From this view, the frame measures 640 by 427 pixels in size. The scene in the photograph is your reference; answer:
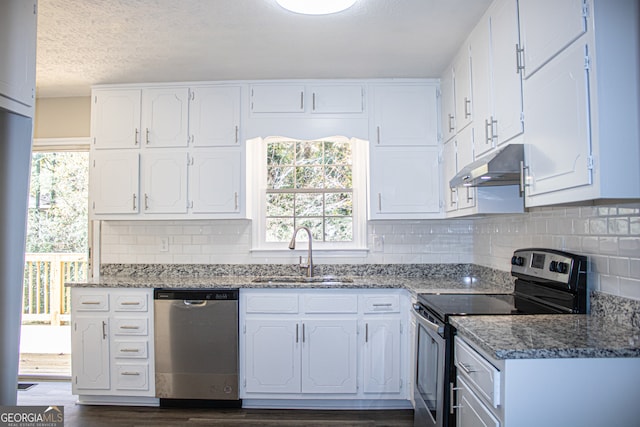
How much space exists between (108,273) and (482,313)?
3.12m

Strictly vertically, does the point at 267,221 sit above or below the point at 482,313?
above

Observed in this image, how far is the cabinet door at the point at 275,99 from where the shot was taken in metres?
3.45

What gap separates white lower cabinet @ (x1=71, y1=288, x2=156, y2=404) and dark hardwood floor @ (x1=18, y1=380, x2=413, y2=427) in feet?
0.42

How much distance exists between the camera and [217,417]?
3012 millimetres

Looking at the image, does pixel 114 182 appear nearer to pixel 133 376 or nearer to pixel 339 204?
pixel 133 376

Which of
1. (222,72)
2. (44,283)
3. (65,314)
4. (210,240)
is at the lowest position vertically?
(65,314)

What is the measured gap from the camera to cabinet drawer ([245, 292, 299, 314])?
3.11 m

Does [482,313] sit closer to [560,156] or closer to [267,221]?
[560,156]

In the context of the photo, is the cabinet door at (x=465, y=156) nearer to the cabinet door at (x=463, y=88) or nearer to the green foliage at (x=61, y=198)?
the cabinet door at (x=463, y=88)

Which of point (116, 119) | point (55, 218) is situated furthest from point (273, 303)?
point (55, 218)

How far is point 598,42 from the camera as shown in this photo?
4.71 feet

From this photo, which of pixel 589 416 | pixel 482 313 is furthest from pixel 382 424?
pixel 589 416

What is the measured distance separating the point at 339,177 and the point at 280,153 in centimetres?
57

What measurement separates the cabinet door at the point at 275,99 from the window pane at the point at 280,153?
0.47 meters
